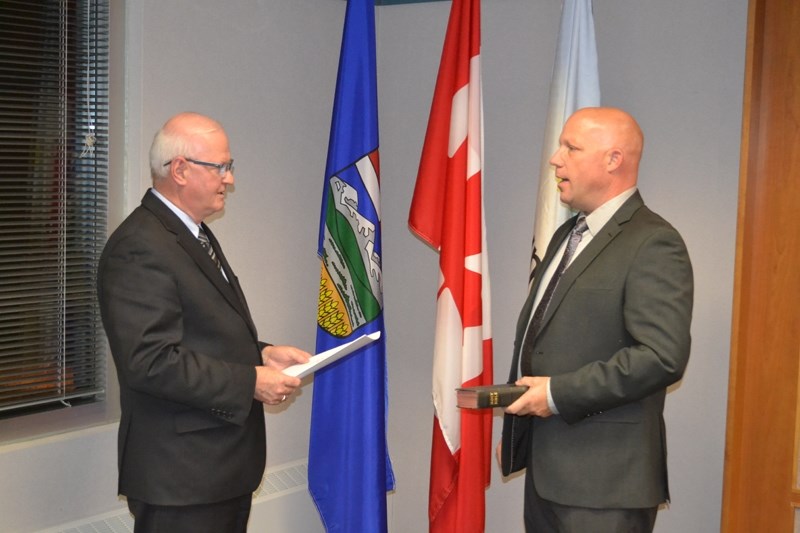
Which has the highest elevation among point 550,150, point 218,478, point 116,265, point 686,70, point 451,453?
point 686,70

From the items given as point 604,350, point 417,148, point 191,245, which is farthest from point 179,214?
point 417,148

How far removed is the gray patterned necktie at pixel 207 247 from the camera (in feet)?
8.13

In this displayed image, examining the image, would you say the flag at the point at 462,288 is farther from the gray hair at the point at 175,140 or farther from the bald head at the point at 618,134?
the gray hair at the point at 175,140

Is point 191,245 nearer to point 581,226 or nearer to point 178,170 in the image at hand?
point 178,170

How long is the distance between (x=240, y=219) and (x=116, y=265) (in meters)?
1.38

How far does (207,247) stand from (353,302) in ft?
3.39

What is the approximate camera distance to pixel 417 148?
414 centimetres

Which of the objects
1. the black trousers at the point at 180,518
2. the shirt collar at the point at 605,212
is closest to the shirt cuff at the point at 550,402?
the shirt collar at the point at 605,212

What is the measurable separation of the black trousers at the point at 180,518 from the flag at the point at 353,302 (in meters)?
1.15

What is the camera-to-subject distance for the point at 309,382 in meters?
3.89

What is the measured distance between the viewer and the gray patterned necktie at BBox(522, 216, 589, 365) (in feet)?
8.09

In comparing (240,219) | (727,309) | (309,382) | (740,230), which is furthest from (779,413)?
(240,219)

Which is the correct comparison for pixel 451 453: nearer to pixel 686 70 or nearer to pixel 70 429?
pixel 70 429

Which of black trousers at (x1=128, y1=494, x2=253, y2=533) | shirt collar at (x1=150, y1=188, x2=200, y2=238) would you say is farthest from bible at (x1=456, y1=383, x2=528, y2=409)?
shirt collar at (x1=150, y1=188, x2=200, y2=238)
